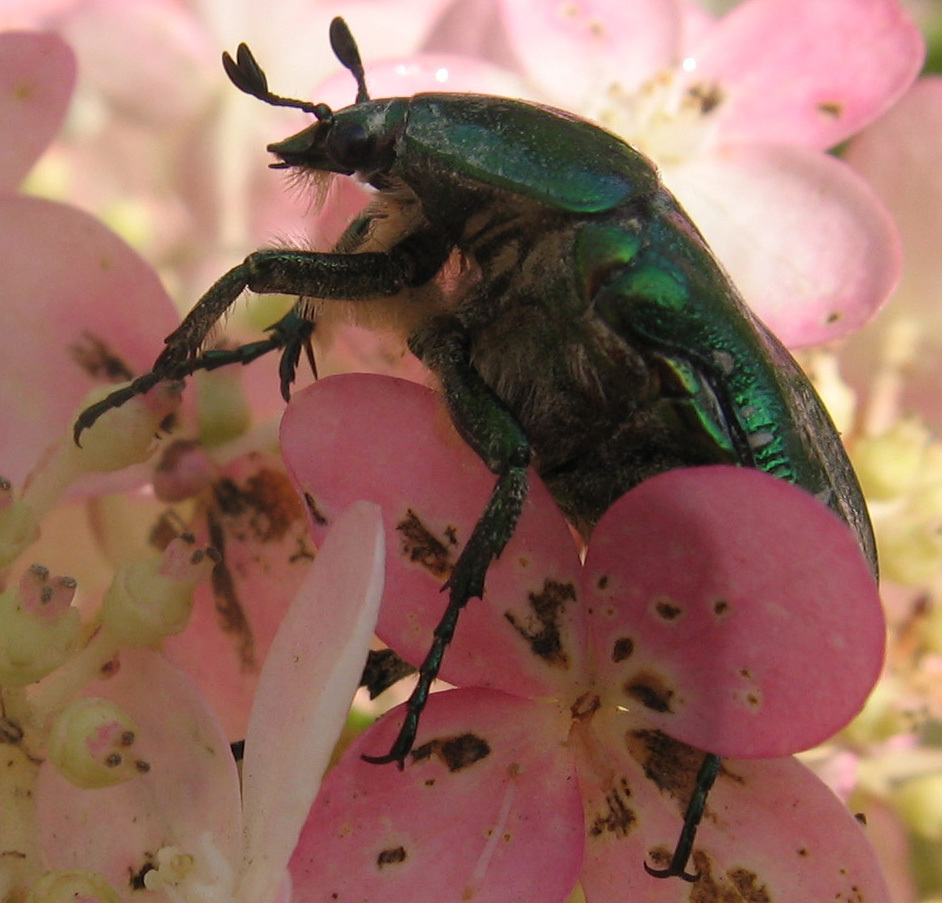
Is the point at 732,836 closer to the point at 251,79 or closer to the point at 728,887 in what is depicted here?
the point at 728,887

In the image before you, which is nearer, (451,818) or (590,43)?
(451,818)

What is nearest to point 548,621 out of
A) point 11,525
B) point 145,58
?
point 11,525

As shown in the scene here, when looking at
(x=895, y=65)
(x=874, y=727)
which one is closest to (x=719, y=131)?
(x=895, y=65)

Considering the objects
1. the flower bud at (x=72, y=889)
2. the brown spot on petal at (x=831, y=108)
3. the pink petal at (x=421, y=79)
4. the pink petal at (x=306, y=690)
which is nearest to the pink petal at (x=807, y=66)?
the brown spot on petal at (x=831, y=108)

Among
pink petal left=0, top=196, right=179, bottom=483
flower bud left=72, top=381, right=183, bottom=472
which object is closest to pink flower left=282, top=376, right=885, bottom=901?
flower bud left=72, top=381, right=183, bottom=472

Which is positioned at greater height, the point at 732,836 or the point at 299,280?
the point at 299,280

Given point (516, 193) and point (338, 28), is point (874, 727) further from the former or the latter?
point (338, 28)
